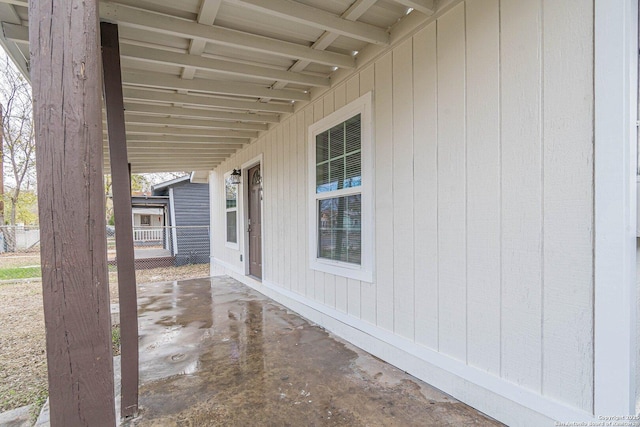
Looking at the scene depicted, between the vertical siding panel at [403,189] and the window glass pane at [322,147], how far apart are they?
1080 mm

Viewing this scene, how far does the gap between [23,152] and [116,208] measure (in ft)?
57.3

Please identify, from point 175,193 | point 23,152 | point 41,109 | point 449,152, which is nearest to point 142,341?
point 41,109

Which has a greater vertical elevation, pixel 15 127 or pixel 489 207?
pixel 15 127

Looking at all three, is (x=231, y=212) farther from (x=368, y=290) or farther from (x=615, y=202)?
(x=615, y=202)

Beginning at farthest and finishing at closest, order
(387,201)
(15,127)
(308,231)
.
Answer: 1. (15,127)
2. (308,231)
3. (387,201)

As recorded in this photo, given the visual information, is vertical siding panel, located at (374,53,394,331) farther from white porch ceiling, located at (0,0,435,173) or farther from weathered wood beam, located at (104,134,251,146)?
weathered wood beam, located at (104,134,251,146)

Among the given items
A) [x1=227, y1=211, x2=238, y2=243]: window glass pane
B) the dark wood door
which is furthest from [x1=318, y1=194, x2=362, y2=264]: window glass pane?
[x1=227, y1=211, x2=238, y2=243]: window glass pane

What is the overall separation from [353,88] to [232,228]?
16.1 feet

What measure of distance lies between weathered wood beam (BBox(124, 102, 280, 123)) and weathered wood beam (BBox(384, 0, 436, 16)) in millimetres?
2752

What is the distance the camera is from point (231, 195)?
7.13 m

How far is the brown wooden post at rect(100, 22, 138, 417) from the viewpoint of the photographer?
2.06 m

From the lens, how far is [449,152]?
219 centimetres

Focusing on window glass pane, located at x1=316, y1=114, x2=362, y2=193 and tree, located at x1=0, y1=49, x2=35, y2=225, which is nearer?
window glass pane, located at x1=316, y1=114, x2=362, y2=193

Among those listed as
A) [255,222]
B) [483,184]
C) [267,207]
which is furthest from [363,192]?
[255,222]
